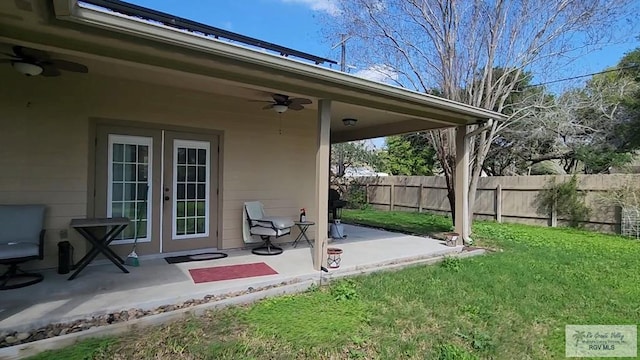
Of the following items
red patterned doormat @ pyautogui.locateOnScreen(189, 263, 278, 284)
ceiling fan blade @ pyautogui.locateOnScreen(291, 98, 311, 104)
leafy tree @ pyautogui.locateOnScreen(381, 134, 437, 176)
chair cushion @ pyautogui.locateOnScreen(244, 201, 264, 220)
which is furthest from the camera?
leafy tree @ pyautogui.locateOnScreen(381, 134, 437, 176)

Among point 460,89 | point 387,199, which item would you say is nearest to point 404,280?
point 460,89

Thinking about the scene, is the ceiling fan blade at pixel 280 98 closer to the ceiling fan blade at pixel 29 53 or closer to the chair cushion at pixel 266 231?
the chair cushion at pixel 266 231

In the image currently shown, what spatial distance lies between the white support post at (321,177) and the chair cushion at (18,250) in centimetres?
295

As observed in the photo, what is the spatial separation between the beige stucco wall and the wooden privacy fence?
281 inches

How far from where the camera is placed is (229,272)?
433 cm

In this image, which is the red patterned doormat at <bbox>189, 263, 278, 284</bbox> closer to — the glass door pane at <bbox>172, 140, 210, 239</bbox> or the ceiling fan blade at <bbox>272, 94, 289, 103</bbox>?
the glass door pane at <bbox>172, 140, 210, 239</bbox>

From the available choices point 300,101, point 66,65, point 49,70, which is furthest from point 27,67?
point 300,101

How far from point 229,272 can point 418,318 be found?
7.22 ft

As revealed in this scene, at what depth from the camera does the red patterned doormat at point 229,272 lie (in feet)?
13.4

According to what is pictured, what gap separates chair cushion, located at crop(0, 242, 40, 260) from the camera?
11.3ft

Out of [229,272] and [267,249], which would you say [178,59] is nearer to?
[229,272]

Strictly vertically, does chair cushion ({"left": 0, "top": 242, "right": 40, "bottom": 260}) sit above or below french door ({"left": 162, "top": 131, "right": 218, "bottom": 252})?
below

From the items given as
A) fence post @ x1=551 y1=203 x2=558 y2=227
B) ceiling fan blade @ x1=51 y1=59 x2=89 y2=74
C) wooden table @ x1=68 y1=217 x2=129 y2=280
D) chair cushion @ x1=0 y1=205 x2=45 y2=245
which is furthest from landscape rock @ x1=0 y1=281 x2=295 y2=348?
fence post @ x1=551 y1=203 x2=558 y2=227

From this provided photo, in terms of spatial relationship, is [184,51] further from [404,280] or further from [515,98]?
[515,98]
